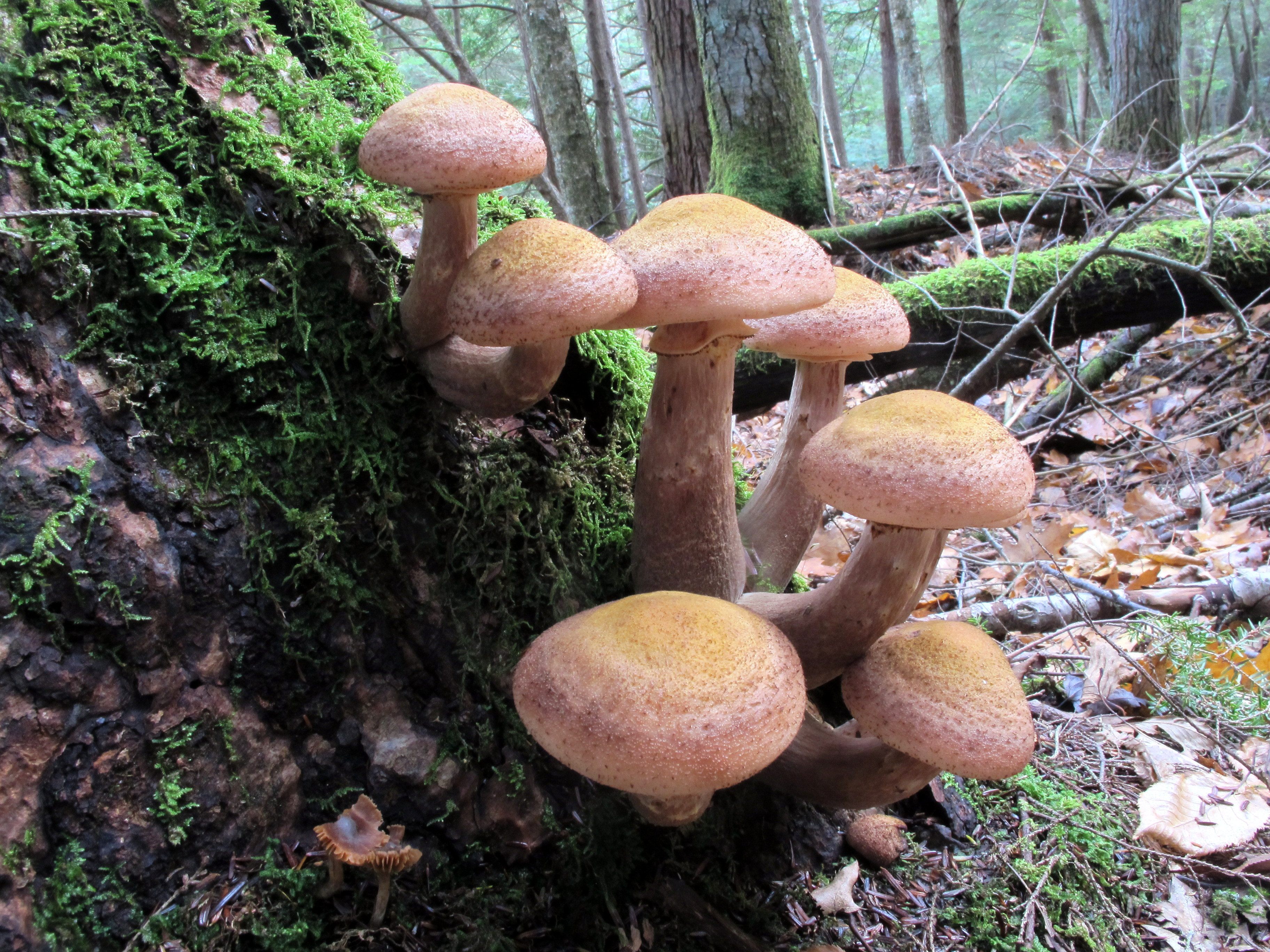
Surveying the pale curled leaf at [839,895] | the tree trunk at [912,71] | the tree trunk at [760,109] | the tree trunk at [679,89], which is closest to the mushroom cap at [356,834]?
the pale curled leaf at [839,895]

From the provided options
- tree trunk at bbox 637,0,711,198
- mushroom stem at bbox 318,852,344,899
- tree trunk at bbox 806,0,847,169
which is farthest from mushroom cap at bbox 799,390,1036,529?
tree trunk at bbox 806,0,847,169

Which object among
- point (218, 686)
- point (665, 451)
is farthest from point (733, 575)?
point (218, 686)

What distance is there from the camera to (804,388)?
2.75 metres

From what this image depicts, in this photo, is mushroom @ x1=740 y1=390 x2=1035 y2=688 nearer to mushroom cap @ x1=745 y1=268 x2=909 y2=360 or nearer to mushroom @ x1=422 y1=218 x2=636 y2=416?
mushroom cap @ x1=745 y1=268 x2=909 y2=360

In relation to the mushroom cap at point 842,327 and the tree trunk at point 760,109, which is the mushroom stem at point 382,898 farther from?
the tree trunk at point 760,109

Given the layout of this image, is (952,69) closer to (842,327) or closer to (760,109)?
(760,109)

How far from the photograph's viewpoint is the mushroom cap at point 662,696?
1384 mm

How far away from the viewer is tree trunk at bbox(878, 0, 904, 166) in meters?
17.8

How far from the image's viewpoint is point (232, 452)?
183 centimetres

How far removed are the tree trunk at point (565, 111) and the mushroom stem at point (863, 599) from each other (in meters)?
7.59

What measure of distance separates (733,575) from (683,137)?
6.03 metres

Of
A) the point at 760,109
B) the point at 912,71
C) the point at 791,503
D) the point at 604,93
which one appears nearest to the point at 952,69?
the point at 912,71

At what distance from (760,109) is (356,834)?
6.64 metres

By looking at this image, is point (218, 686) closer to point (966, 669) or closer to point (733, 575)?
point (733, 575)
